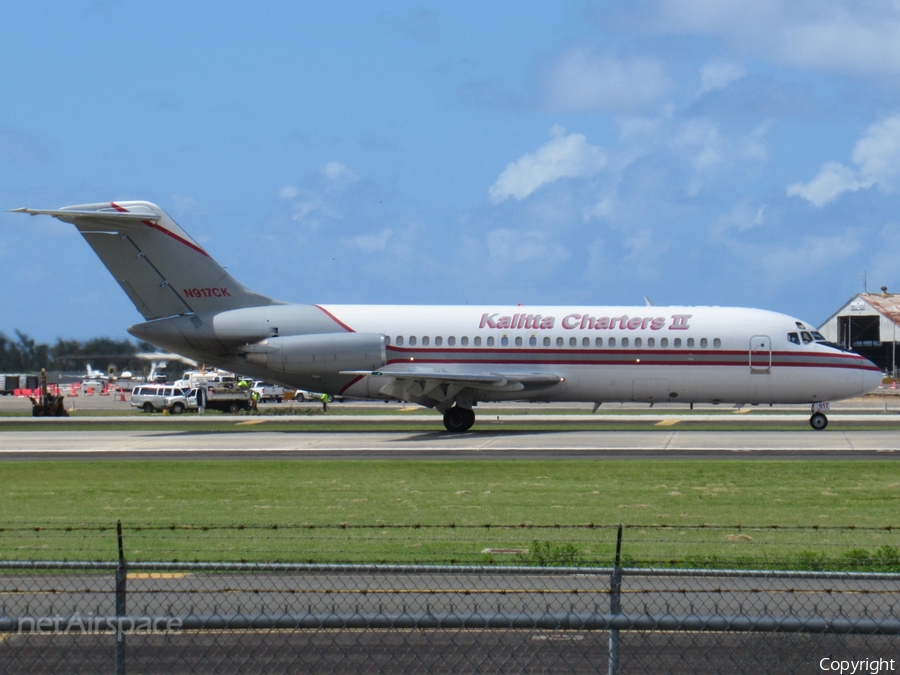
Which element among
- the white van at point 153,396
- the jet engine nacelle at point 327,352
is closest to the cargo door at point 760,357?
the jet engine nacelle at point 327,352

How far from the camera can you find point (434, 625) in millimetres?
5875

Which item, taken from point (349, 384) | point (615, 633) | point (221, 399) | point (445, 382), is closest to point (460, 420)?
point (445, 382)

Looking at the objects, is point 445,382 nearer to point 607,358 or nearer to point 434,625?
point 607,358

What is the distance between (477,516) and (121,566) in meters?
10.4

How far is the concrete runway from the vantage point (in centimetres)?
2822

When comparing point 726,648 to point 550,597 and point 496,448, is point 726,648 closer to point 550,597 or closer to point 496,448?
point 550,597

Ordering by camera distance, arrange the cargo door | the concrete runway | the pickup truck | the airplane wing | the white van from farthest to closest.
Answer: the white van → the pickup truck → the cargo door → the airplane wing → the concrete runway

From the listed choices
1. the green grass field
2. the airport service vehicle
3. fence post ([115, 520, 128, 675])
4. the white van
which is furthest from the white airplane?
the airport service vehicle

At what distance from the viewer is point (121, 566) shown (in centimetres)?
726

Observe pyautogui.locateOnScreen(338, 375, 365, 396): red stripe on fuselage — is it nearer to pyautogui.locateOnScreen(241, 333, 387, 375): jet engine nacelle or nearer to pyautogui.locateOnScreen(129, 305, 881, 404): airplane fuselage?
pyautogui.locateOnScreen(129, 305, 881, 404): airplane fuselage

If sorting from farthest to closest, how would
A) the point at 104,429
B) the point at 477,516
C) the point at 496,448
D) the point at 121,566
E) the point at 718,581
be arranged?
→ the point at 104,429 → the point at 496,448 → the point at 477,516 → the point at 718,581 → the point at 121,566

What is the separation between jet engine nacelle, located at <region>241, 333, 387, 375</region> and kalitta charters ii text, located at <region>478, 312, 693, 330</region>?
3.83 m

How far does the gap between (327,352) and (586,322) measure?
29.4 feet

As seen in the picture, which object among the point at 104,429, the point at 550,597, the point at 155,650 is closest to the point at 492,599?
the point at 550,597
